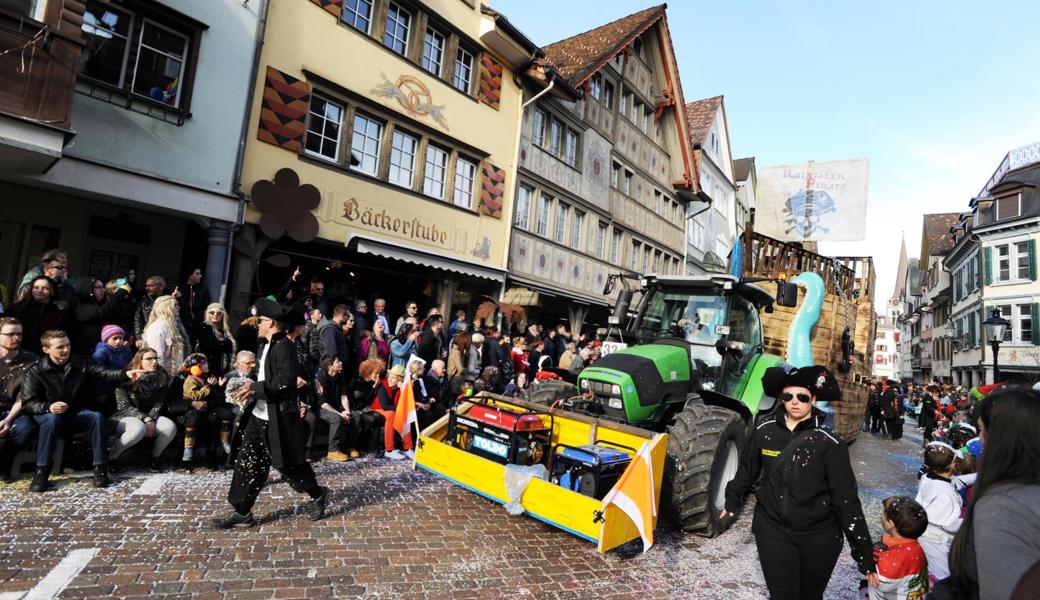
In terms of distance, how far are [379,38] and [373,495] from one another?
990 cm

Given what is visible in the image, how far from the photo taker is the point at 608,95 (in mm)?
19906

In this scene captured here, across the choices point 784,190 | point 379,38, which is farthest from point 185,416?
point 784,190

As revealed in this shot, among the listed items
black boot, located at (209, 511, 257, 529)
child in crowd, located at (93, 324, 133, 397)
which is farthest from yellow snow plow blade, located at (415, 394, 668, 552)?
child in crowd, located at (93, 324, 133, 397)

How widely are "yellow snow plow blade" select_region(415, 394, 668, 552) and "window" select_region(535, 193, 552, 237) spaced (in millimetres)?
10999

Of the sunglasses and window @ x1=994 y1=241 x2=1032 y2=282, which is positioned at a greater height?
window @ x1=994 y1=241 x2=1032 y2=282

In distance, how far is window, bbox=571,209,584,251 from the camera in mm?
18188

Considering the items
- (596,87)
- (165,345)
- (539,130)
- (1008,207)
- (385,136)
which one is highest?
(1008,207)

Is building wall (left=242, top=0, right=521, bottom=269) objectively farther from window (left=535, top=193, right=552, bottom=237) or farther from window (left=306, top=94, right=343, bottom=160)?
window (left=535, top=193, right=552, bottom=237)

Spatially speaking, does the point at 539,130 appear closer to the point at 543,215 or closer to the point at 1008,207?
the point at 543,215

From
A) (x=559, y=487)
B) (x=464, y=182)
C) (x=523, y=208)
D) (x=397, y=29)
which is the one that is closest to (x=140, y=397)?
(x=559, y=487)

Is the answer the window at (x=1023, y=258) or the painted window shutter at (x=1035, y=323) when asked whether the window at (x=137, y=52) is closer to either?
the painted window shutter at (x=1035, y=323)

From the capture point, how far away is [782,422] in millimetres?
3426

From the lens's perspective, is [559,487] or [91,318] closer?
[559,487]

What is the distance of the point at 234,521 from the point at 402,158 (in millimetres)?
9557
